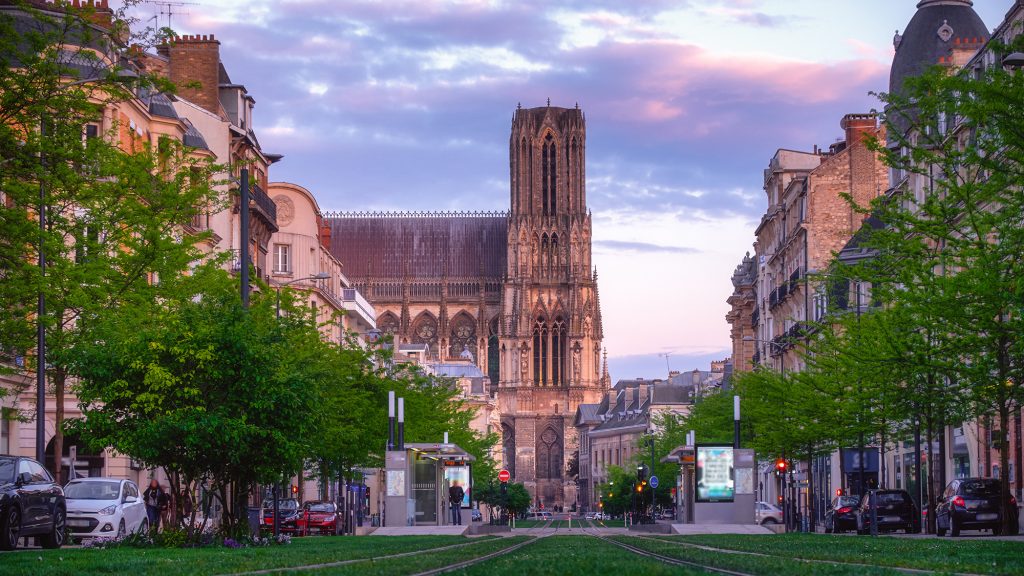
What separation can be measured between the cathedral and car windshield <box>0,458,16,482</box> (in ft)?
478

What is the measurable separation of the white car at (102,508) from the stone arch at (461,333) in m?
153

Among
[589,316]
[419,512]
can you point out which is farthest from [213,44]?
[589,316]

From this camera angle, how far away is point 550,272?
585 ft

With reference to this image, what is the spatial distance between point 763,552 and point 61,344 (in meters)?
17.2

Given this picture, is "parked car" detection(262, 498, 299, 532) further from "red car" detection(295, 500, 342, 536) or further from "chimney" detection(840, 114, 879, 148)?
"chimney" detection(840, 114, 879, 148)

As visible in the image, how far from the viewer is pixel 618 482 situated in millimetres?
131125

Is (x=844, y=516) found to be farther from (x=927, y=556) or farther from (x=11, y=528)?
(x=11, y=528)

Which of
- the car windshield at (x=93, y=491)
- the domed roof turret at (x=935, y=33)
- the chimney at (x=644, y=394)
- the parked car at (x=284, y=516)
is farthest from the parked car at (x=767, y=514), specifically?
the chimney at (x=644, y=394)

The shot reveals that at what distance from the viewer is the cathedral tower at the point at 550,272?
580 ft

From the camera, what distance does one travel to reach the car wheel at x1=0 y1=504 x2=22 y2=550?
25219 mm

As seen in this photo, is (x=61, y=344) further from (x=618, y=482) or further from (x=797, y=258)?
(x=618, y=482)

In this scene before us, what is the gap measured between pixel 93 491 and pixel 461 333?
155370 millimetres

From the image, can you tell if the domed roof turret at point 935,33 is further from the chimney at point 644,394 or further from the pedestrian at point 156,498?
the chimney at point 644,394

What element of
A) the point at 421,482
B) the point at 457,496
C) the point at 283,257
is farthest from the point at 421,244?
the point at 421,482
